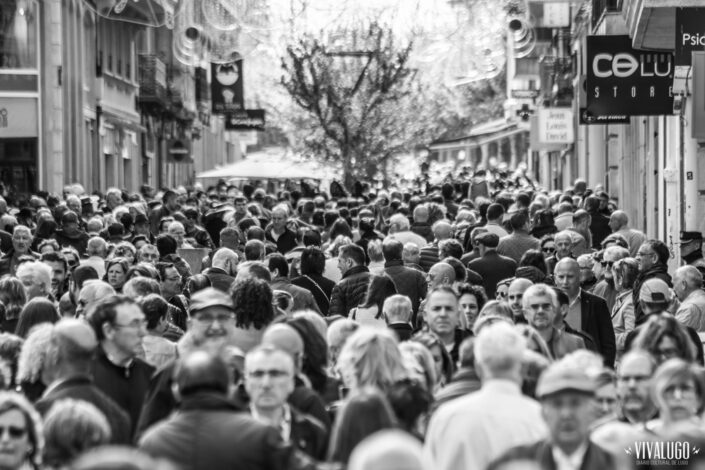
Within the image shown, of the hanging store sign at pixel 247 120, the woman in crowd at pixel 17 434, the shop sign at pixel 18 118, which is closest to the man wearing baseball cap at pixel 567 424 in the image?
the woman in crowd at pixel 17 434

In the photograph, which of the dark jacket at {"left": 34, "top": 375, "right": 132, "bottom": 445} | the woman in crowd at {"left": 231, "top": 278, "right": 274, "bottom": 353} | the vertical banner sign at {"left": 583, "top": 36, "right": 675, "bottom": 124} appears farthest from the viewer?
the vertical banner sign at {"left": 583, "top": 36, "right": 675, "bottom": 124}

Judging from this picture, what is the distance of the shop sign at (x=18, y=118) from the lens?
119ft

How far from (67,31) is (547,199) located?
52.6ft

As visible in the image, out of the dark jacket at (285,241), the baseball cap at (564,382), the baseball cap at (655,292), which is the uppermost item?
the dark jacket at (285,241)

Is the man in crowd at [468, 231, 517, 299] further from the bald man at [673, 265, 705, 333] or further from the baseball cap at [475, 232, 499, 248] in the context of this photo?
the bald man at [673, 265, 705, 333]

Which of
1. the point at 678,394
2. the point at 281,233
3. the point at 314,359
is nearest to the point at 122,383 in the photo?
the point at 314,359

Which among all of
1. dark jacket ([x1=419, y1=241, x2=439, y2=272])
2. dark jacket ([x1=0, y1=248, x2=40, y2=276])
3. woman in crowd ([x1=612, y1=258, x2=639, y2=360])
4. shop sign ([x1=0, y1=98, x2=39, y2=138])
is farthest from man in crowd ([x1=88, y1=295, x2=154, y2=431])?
shop sign ([x1=0, y1=98, x2=39, y2=138])

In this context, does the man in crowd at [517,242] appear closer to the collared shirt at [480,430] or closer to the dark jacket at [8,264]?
the dark jacket at [8,264]

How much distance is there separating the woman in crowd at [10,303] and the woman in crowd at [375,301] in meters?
2.35

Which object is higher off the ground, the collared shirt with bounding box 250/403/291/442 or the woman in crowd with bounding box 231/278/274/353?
the woman in crowd with bounding box 231/278/274/353

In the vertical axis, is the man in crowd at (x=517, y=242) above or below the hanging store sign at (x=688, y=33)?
below

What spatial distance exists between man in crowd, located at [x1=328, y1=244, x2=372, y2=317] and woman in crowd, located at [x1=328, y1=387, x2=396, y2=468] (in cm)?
708

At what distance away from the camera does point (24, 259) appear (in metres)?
16.4

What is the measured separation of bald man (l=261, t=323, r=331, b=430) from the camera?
7.99 metres
